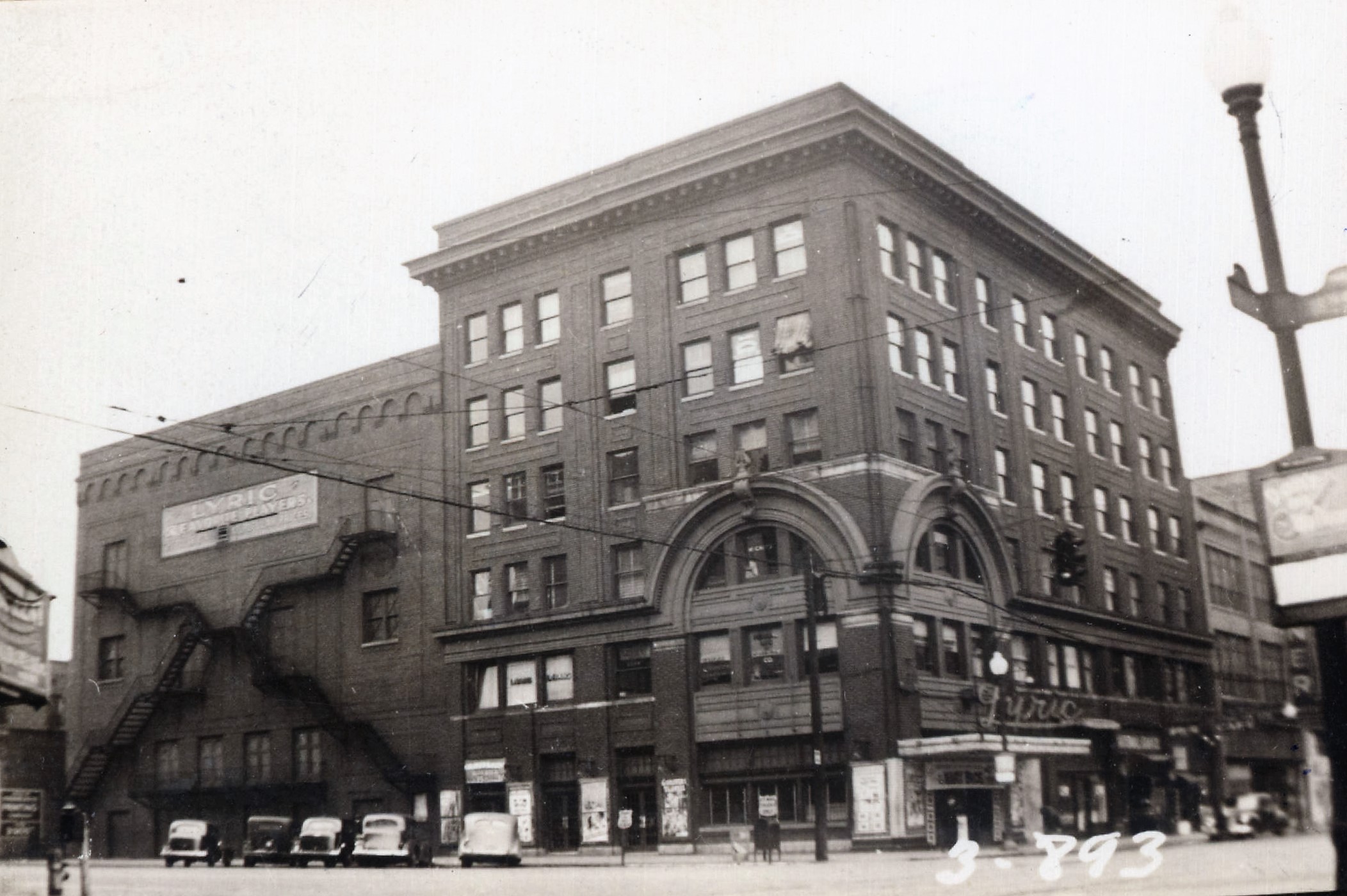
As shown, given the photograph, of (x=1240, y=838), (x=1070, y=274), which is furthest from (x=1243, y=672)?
(x=1070, y=274)

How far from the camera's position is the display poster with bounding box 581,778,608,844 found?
34.4m

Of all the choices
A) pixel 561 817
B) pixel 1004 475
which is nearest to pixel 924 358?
pixel 1004 475

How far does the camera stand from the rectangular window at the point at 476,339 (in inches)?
1344

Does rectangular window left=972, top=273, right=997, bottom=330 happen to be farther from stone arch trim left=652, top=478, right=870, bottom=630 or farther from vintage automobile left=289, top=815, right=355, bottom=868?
vintage automobile left=289, top=815, right=355, bottom=868

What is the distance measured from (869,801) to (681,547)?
26.0 feet

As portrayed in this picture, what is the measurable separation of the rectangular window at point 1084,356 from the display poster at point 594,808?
16.2 metres

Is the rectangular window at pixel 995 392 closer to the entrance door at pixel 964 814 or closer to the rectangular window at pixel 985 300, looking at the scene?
the rectangular window at pixel 985 300

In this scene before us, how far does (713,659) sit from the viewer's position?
35562 mm

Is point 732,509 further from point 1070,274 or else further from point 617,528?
point 1070,274

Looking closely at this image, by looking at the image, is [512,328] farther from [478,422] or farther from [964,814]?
[964,814]

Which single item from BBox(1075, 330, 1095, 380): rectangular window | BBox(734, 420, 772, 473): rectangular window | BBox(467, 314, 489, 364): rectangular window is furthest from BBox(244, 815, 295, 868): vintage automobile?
BBox(1075, 330, 1095, 380): rectangular window

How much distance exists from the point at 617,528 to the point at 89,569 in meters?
13.0

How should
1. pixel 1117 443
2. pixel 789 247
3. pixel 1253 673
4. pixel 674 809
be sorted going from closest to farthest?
pixel 1253 673
pixel 1117 443
pixel 789 247
pixel 674 809

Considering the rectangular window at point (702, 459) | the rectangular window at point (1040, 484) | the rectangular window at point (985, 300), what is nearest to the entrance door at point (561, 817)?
the rectangular window at point (702, 459)
